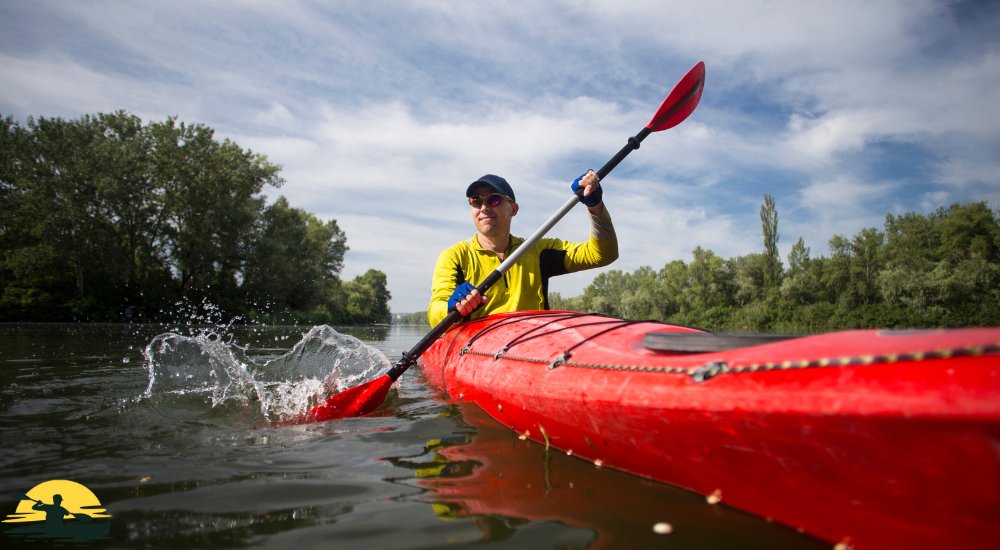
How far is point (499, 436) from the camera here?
2484mm

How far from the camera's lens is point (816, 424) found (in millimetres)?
1106

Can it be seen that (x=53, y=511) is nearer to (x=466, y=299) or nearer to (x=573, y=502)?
(x=573, y=502)

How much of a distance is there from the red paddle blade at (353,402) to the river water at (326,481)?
12 centimetres

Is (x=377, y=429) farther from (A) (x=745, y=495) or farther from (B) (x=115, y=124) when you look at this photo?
(B) (x=115, y=124)

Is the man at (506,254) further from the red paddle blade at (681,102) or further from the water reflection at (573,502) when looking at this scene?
the water reflection at (573,502)

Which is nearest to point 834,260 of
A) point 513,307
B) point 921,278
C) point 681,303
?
point 921,278

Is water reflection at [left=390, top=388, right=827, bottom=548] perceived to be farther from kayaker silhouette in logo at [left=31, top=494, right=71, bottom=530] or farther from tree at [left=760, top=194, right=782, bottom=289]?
tree at [left=760, top=194, right=782, bottom=289]

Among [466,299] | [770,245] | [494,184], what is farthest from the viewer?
[770,245]

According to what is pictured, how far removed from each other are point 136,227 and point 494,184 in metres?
25.0

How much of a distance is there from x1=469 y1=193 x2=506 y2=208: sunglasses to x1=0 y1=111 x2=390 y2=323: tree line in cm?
2150

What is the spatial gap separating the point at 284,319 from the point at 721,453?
101ft

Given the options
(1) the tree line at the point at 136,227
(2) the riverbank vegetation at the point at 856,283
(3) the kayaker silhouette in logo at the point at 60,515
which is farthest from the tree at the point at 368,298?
(3) the kayaker silhouette in logo at the point at 60,515

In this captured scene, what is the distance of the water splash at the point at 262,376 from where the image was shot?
130 inches

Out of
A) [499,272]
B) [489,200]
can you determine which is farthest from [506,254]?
[499,272]
